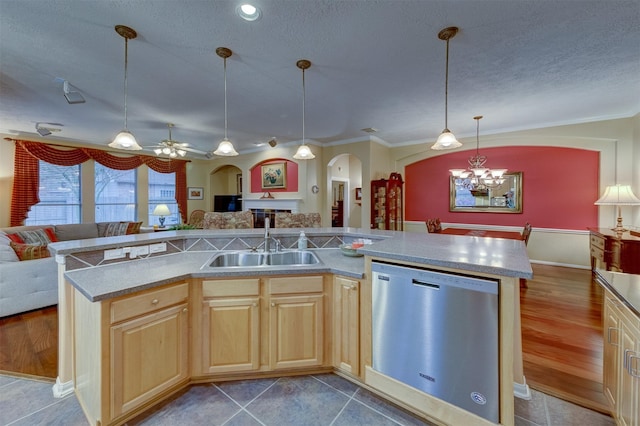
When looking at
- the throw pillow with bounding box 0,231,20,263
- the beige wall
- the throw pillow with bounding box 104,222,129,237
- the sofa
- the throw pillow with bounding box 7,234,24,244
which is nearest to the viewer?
the sofa

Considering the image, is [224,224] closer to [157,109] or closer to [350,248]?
[157,109]

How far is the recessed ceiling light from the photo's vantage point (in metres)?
1.85

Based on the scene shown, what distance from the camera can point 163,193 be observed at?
746 centimetres

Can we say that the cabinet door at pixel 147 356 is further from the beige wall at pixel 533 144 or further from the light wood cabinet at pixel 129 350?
the beige wall at pixel 533 144

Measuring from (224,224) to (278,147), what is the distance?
2890mm

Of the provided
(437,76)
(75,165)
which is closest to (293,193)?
(437,76)

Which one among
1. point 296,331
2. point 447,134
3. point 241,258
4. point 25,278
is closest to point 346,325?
point 296,331

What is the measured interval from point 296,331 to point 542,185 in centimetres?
551

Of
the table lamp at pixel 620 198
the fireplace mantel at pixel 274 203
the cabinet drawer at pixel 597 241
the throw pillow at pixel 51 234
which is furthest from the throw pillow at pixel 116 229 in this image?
the table lamp at pixel 620 198

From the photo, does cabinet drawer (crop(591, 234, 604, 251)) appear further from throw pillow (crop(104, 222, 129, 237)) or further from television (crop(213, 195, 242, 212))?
throw pillow (crop(104, 222, 129, 237))

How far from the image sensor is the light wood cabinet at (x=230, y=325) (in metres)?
1.84

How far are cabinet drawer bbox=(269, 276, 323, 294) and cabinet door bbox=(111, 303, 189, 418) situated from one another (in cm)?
60

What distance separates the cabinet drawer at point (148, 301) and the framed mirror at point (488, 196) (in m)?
5.27

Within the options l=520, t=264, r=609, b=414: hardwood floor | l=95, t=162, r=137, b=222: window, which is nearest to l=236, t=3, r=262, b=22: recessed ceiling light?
l=520, t=264, r=609, b=414: hardwood floor
